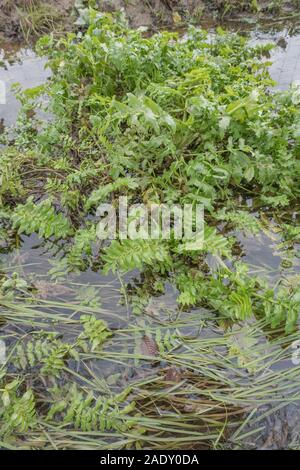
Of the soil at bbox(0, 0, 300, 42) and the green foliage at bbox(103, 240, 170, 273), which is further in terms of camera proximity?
the soil at bbox(0, 0, 300, 42)

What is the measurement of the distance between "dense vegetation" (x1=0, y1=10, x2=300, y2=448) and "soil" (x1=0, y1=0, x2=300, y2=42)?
7.48 ft

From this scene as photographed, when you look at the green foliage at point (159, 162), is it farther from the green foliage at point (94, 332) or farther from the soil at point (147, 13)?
the soil at point (147, 13)

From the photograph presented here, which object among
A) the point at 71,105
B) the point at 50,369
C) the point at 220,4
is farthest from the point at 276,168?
the point at 220,4

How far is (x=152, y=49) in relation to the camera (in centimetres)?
357

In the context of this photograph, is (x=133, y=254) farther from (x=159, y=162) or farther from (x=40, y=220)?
(x=159, y=162)

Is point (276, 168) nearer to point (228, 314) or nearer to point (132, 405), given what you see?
point (228, 314)

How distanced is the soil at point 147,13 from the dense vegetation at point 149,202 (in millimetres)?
2280

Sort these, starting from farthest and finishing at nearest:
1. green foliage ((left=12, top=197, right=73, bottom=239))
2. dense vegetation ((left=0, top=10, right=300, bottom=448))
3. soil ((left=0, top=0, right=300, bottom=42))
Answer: soil ((left=0, top=0, right=300, bottom=42)), green foliage ((left=12, top=197, right=73, bottom=239)), dense vegetation ((left=0, top=10, right=300, bottom=448))

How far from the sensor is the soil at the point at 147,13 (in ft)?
20.1

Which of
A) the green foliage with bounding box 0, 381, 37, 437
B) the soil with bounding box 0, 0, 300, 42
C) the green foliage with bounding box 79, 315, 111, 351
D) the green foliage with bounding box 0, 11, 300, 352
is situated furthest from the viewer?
the soil with bounding box 0, 0, 300, 42

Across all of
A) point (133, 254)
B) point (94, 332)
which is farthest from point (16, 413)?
point (133, 254)

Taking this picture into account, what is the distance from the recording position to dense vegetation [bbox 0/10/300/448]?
2.44 metres

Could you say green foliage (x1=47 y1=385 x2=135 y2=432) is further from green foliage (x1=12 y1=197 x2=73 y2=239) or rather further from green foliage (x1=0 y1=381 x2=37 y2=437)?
green foliage (x1=12 y1=197 x2=73 y2=239)

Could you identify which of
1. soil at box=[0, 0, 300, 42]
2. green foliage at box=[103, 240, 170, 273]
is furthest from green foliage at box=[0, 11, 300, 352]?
soil at box=[0, 0, 300, 42]
